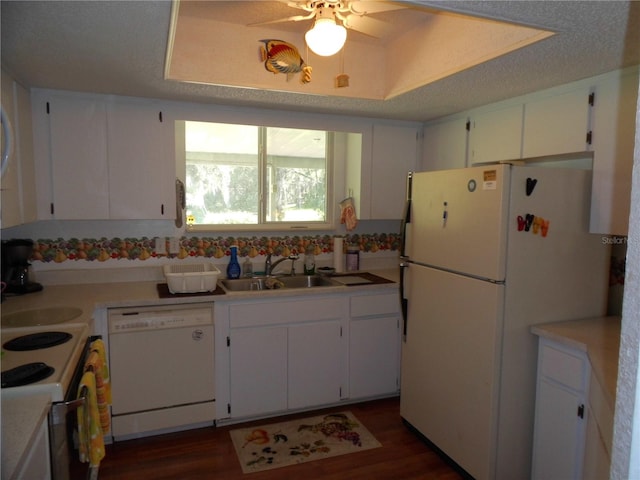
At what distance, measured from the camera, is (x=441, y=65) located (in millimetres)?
2305

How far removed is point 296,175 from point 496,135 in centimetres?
151

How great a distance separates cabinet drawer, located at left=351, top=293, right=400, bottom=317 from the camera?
3066 mm

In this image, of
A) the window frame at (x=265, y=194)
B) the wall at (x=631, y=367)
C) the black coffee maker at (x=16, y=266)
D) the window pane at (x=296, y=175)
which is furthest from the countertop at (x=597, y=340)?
the black coffee maker at (x=16, y=266)

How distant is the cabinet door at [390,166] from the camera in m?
3.42

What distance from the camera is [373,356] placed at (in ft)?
10.3

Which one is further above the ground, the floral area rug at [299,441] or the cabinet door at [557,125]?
the cabinet door at [557,125]

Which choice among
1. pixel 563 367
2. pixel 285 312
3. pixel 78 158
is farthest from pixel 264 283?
pixel 563 367

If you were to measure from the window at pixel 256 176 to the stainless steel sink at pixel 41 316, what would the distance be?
1122 millimetres

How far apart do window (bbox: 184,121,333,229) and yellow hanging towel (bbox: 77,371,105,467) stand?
1.74 meters

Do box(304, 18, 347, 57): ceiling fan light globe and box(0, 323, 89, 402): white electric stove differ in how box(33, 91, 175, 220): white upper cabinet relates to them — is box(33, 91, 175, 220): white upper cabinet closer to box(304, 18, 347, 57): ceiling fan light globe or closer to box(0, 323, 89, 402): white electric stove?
box(0, 323, 89, 402): white electric stove

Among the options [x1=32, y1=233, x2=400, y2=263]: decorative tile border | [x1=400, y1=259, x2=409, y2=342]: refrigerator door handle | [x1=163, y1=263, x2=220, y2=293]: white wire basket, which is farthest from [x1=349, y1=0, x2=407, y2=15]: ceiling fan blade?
[x1=32, y1=233, x2=400, y2=263]: decorative tile border

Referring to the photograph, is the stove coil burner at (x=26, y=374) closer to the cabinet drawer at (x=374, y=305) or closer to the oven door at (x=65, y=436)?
the oven door at (x=65, y=436)

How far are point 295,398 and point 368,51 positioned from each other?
7.53 ft

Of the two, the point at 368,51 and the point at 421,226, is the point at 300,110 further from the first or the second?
the point at 421,226
